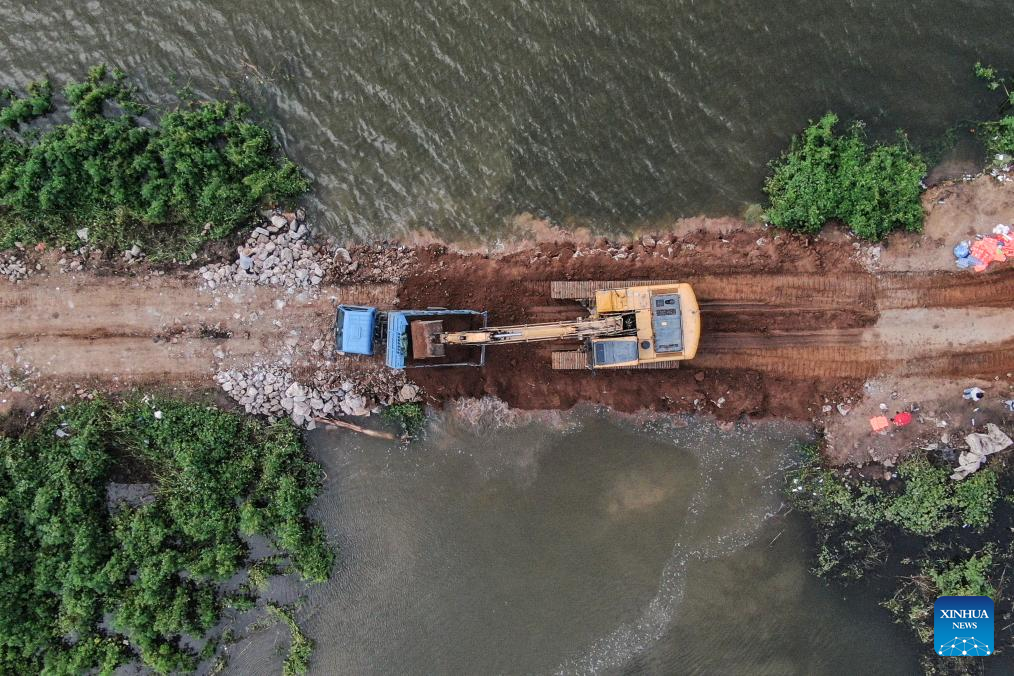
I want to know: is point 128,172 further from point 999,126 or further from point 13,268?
point 999,126

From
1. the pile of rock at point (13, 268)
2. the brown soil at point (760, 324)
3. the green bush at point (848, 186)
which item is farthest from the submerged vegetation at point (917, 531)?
the pile of rock at point (13, 268)

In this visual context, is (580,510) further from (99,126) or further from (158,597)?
(99,126)

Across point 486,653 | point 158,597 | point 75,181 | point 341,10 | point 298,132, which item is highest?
point 341,10

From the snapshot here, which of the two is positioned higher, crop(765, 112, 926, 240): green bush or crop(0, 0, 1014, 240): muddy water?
crop(0, 0, 1014, 240): muddy water

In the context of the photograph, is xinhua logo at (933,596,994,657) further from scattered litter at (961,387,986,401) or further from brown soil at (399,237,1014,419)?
brown soil at (399,237,1014,419)

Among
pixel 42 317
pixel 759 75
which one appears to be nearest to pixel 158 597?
pixel 42 317

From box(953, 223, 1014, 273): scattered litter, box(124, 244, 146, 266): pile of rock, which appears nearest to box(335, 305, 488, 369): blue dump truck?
box(124, 244, 146, 266): pile of rock
